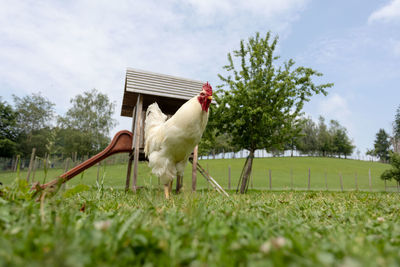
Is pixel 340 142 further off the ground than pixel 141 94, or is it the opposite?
pixel 340 142

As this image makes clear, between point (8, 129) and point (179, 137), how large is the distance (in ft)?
167

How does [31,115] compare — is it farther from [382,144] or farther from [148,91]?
[382,144]

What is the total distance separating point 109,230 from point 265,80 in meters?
12.2

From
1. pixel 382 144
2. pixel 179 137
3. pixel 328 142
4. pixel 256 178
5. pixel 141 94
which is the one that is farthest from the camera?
pixel 382 144

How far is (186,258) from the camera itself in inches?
39.6

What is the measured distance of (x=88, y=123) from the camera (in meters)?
39.4

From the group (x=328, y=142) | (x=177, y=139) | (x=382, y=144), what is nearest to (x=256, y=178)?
(x=177, y=139)

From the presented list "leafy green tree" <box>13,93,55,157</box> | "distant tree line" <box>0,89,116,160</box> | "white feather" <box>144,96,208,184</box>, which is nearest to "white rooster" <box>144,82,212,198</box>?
"white feather" <box>144,96,208,184</box>

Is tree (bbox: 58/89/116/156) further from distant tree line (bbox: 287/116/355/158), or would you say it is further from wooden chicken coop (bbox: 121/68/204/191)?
distant tree line (bbox: 287/116/355/158)

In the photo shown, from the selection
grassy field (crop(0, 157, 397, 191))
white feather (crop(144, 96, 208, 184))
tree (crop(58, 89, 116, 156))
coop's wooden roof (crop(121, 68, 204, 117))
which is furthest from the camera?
tree (crop(58, 89, 116, 156))

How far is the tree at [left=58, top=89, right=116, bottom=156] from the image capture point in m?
38.0

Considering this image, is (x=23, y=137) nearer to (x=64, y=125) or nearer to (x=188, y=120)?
(x=64, y=125)

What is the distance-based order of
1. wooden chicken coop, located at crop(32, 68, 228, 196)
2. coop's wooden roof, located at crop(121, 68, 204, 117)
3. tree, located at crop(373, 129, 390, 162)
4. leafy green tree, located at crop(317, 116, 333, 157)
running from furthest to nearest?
tree, located at crop(373, 129, 390, 162) → leafy green tree, located at crop(317, 116, 333, 157) → coop's wooden roof, located at crop(121, 68, 204, 117) → wooden chicken coop, located at crop(32, 68, 228, 196)

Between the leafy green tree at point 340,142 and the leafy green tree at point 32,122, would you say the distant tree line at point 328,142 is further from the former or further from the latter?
the leafy green tree at point 32,122
